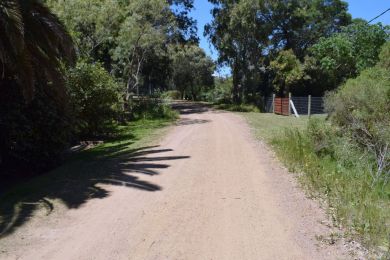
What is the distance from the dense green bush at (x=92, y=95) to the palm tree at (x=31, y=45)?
5.29m

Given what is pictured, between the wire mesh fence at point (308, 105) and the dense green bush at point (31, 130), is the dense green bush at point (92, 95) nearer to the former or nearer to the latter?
the dense green bush at point (31, 130)

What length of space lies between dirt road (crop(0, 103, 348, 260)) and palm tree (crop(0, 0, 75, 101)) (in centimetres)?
323

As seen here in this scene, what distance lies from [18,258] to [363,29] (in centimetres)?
2317

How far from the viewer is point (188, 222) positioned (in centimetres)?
652

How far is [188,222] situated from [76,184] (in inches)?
134

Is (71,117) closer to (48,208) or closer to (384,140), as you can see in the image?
(48,208)

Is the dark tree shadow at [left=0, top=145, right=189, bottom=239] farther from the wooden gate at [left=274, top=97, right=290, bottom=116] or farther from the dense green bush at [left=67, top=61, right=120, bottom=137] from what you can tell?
the wooden gate at [left=274, top=97, right=290, bottom=116]

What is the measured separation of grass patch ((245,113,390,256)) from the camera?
609 centimetres

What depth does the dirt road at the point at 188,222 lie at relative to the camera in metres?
5.52

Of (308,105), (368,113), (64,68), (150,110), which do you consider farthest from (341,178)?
(308,105)

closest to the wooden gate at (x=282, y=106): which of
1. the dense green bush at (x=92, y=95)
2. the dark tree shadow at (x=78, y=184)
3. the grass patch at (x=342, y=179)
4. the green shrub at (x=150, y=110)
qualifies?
the green shrub at (x=150, y=110)

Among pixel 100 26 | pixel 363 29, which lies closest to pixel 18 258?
pixel 100 26

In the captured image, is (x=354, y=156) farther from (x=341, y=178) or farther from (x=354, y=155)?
(x=341, y=178)

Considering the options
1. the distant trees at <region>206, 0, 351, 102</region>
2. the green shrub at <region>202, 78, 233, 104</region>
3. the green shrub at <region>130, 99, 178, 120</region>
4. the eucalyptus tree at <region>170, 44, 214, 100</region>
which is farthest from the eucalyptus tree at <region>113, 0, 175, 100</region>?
the green shrub at <region>202, 78, 233, 104</region>
